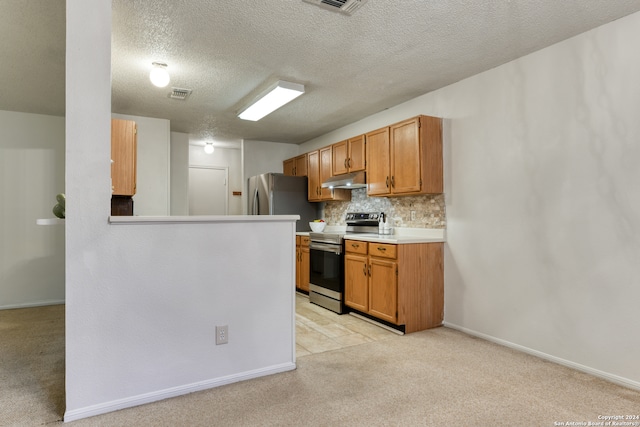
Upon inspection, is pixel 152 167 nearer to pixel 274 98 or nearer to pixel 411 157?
pixel 274 98

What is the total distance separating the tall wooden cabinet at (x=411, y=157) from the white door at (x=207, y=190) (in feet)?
12.9

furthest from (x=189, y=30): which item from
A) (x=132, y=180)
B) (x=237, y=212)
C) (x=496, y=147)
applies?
(x=237, y=212)

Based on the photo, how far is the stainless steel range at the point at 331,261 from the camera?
4.24 m

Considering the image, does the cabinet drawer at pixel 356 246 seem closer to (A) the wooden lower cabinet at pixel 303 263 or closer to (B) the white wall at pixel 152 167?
(A) the wooden lower cabinet at pixel 303 263

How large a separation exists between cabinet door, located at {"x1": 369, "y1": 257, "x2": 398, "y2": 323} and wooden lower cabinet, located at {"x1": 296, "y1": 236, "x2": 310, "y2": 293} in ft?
5.00

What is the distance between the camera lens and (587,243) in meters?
2.61

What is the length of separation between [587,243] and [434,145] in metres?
1.64

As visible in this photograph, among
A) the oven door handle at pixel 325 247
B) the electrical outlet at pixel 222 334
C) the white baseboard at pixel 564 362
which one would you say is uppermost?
the oven door handle at pixel 325 247

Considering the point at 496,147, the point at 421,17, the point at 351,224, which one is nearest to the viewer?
the point at 421,17

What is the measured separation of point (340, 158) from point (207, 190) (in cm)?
322

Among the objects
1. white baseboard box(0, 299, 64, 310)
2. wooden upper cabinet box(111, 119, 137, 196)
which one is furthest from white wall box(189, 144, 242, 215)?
white baseboard box(0, 299, 64, 310)

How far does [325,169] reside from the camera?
537cm

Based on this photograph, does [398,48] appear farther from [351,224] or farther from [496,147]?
[351,224]

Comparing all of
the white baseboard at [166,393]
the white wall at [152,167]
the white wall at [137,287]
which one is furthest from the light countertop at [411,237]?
the white wall at [152,167]
